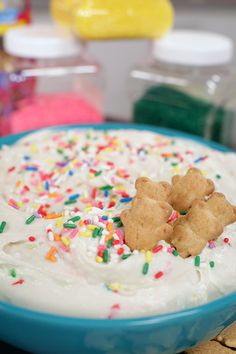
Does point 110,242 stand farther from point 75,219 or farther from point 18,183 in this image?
point 18,183

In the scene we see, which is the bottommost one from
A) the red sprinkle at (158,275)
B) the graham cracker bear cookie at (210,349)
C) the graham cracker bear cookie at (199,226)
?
the graham cracker bear cookie at (210,349)

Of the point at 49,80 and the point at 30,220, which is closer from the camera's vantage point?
the point at 30,220

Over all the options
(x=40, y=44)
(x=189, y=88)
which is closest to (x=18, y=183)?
(x=40, y=44)

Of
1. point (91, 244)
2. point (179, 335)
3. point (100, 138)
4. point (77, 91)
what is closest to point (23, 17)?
point (77, 91)

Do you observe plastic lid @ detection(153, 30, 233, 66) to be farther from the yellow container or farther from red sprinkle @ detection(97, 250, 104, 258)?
red sprinkle @ detection(97, 250, 104, 258)

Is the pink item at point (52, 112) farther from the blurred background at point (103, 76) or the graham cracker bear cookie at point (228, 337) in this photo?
the graham cracker bear cookie at point (228, 337)

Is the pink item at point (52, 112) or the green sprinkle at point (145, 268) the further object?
the pink item at point (52, 112)

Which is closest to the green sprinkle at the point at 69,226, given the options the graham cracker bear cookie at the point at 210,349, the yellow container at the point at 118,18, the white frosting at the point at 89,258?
the white frosting at the point at 89,258
